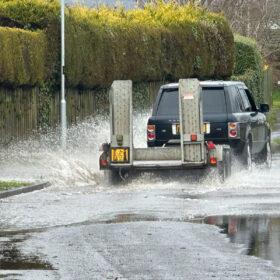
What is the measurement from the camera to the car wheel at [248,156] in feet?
82.1

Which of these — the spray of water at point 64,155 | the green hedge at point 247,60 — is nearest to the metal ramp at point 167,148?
the spray of water at point 64,155

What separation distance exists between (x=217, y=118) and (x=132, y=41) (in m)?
15.9

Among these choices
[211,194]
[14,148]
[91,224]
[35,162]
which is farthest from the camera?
[14,148]

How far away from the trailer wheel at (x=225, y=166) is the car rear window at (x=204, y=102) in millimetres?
1244

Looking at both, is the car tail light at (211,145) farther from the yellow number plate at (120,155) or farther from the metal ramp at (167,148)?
the yellow number plate at (120,155)

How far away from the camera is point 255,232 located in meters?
14.6

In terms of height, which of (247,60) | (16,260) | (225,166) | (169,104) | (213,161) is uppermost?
(247,60)

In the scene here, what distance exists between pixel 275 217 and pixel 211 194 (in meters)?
4.37

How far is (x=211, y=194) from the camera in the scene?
2067 centimetres

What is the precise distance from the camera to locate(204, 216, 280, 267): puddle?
1284 cm

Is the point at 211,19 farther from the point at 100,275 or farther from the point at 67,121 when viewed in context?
the point at 100,275

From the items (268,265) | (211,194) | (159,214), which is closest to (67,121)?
(211,194)

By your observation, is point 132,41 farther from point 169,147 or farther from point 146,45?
point 169,147

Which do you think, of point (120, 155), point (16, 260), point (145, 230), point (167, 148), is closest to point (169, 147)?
point (167, 148)
